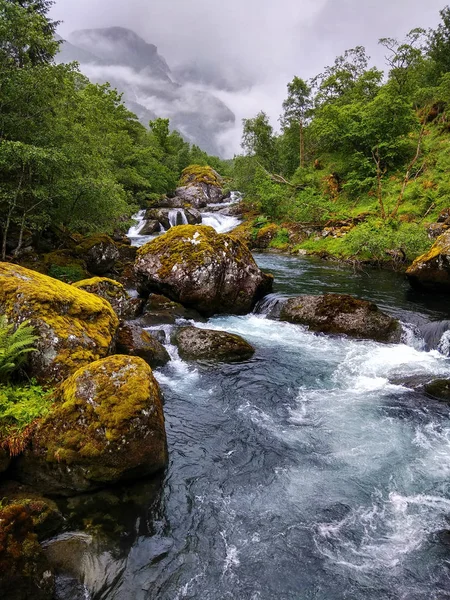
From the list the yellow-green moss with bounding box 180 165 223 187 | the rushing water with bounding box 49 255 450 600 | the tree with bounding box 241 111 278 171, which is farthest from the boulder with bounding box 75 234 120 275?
the yellow-green moss with bounding box 180 165 223 187

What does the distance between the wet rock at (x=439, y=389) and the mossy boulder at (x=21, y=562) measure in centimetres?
872

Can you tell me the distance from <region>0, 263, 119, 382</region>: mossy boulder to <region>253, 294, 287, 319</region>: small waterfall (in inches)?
309

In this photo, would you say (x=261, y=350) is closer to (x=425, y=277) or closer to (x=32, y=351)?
(x=32, y=351)

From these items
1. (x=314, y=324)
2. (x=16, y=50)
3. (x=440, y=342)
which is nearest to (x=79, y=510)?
(x=314, y=324)

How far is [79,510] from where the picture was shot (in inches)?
201

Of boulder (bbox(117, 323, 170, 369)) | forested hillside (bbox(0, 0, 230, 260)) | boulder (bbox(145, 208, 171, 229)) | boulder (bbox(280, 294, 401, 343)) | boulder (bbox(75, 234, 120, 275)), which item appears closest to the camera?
boulder (bbox(117, 323, 170, 369))

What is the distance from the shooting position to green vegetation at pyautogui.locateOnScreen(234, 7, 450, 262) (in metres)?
23.8

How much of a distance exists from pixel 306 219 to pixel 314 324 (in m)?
20.2

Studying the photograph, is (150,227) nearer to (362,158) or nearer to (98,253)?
(98,253)

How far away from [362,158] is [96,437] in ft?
111

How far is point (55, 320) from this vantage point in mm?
7633

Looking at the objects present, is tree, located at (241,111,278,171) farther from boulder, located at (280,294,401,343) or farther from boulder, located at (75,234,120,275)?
boulder, located at (280,294,401,343)

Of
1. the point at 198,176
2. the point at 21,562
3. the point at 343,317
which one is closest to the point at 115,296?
the point at 343,317

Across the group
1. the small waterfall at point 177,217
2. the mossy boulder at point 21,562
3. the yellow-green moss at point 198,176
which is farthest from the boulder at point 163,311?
the yellow-green moss at point 198,176
